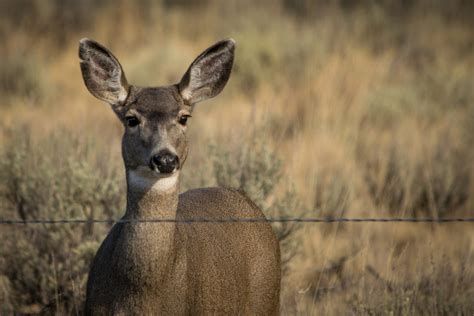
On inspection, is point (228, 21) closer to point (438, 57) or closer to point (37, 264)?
point (438, 57)

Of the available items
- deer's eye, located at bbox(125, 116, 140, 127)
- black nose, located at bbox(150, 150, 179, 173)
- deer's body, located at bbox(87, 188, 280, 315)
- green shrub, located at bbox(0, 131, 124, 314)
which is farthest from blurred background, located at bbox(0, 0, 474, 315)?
black nose, located at bbox(150, 150, 179, 173)

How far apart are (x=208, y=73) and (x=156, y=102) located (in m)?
0.51

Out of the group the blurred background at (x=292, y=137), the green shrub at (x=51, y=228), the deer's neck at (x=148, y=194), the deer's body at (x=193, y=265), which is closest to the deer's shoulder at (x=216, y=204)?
the deer's body at (x=193, y=265)

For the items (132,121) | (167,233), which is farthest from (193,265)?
(132,121)

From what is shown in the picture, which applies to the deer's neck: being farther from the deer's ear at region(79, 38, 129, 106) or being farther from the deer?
the deer's ear at region(79, 38, 129, 106)

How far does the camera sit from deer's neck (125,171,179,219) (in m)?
4.33

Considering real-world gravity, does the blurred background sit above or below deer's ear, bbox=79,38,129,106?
below

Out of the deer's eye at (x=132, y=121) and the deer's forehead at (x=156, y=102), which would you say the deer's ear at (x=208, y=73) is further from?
the deer's eye at (x=132, y=121)

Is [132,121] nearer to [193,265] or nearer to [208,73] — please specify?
[208,73]

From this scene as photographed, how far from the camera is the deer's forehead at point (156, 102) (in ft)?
14.7

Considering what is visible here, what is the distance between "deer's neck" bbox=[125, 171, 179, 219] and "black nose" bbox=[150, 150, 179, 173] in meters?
0.18

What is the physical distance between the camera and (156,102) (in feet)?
14.8

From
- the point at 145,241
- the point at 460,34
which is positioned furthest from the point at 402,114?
the point at 145,241

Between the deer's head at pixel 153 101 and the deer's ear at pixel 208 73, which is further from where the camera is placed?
the deer's ear at pixel 208 73
